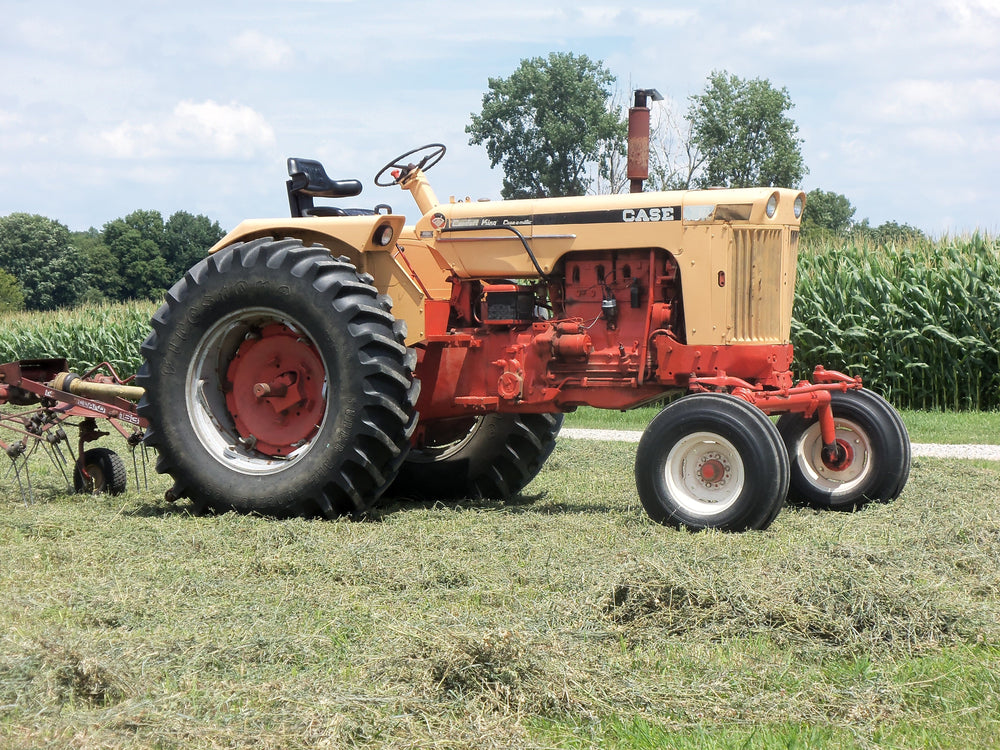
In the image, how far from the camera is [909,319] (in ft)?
45.8

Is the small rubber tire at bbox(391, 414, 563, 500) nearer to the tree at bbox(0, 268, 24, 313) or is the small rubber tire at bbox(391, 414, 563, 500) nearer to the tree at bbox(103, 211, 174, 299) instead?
the tree at bbox(0, 268, 24, 313)

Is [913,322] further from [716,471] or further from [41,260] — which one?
[41,260]

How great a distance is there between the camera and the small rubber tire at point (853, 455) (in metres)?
6.42

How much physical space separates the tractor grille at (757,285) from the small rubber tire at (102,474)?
397 centimetres

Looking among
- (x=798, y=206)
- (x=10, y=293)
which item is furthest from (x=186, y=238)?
(x=798, y=206)

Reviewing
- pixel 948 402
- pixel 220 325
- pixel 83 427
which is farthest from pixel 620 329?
pixel 948 402

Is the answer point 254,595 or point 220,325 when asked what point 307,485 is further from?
point 254,595

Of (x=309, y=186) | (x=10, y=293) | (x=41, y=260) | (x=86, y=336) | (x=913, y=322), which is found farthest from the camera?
(x=41, y=260)

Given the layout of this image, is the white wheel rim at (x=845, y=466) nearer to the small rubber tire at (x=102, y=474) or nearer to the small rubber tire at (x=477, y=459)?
the small rubber tire at (x=477, y=459)

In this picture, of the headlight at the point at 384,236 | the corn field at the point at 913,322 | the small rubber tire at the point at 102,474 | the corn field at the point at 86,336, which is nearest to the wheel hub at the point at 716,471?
the headlight at the point at 384,236

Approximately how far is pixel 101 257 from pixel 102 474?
176 ft

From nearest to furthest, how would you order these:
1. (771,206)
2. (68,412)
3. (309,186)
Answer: (771,206), (68,412), (309,186)

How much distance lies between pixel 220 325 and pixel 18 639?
3073 millimetres

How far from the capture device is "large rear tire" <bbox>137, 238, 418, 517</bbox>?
6.20 meters
